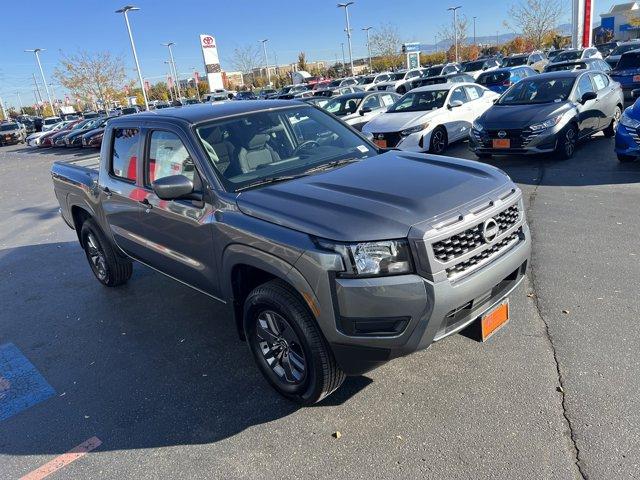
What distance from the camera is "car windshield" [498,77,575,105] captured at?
9.55m

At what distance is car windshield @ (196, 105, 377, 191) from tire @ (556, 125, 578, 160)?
6.29 metres

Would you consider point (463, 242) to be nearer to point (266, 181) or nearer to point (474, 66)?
point (266, 181)

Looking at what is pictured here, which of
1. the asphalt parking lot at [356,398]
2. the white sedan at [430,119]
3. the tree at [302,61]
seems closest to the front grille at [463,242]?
the asphalt parking lot at [356,398]

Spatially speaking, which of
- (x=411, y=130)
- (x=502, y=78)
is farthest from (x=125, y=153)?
(x=502, y=78)

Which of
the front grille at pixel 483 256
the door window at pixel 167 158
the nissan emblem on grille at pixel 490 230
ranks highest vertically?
the door window at pixel 167 158

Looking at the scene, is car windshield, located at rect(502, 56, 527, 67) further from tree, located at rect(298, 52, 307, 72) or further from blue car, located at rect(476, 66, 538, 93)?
tree, located at rect(298, 52, 307, 72)

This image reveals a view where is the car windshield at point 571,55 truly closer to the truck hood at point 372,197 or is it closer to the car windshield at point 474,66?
the car windshield at point 474,66

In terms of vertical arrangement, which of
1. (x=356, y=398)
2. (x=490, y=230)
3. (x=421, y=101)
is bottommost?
(x=356, y=398)

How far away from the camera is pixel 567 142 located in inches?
359

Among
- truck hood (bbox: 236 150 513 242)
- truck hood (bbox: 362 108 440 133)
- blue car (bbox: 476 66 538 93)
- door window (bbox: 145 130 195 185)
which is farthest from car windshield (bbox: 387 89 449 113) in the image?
door window (bbox: 145 130 195 185)

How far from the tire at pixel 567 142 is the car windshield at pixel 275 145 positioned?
20.6 feet

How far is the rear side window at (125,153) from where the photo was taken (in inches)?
168

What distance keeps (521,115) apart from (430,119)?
7.19 ft

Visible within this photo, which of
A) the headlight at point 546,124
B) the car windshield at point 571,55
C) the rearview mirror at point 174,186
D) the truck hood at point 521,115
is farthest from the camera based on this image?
the car windshield at point 571,55
